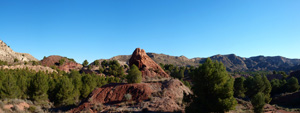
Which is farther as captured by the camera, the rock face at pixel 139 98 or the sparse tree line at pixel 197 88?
the rock face at pixel 139 98

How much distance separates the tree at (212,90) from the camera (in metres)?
17.3

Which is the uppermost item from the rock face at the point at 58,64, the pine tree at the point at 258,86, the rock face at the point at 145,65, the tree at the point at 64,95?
the rock face at the point at 58,64

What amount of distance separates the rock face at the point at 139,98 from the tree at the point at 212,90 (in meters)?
2.61

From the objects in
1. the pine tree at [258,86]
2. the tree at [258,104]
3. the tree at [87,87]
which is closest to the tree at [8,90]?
the tree at [87,87]

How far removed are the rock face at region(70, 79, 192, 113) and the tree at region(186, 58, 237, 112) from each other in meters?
2.61

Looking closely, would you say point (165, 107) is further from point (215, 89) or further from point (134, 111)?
point (215, 89)

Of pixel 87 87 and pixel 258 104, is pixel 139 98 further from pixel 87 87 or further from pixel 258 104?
pixel 87 87

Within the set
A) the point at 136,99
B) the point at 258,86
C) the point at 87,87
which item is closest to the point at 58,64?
the point at 87,87

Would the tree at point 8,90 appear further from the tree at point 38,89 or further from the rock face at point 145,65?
the rock face at point 145,65

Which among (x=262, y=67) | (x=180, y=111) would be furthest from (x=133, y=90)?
(x=262, y=67)

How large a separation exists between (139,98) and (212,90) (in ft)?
33.0

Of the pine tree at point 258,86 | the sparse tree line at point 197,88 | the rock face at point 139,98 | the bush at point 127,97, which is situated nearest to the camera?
the sparse tree line at point 197,88

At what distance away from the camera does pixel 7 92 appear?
102ft

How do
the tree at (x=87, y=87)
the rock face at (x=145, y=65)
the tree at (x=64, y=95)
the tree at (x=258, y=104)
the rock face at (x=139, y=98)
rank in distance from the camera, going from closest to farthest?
the rock face at (x=139, y=98) → the tree at (x=258, y=104) → the tree at (x=64, y=95) → the tree at (x=87, y=87) → the rock face at (x=145, y=65)
